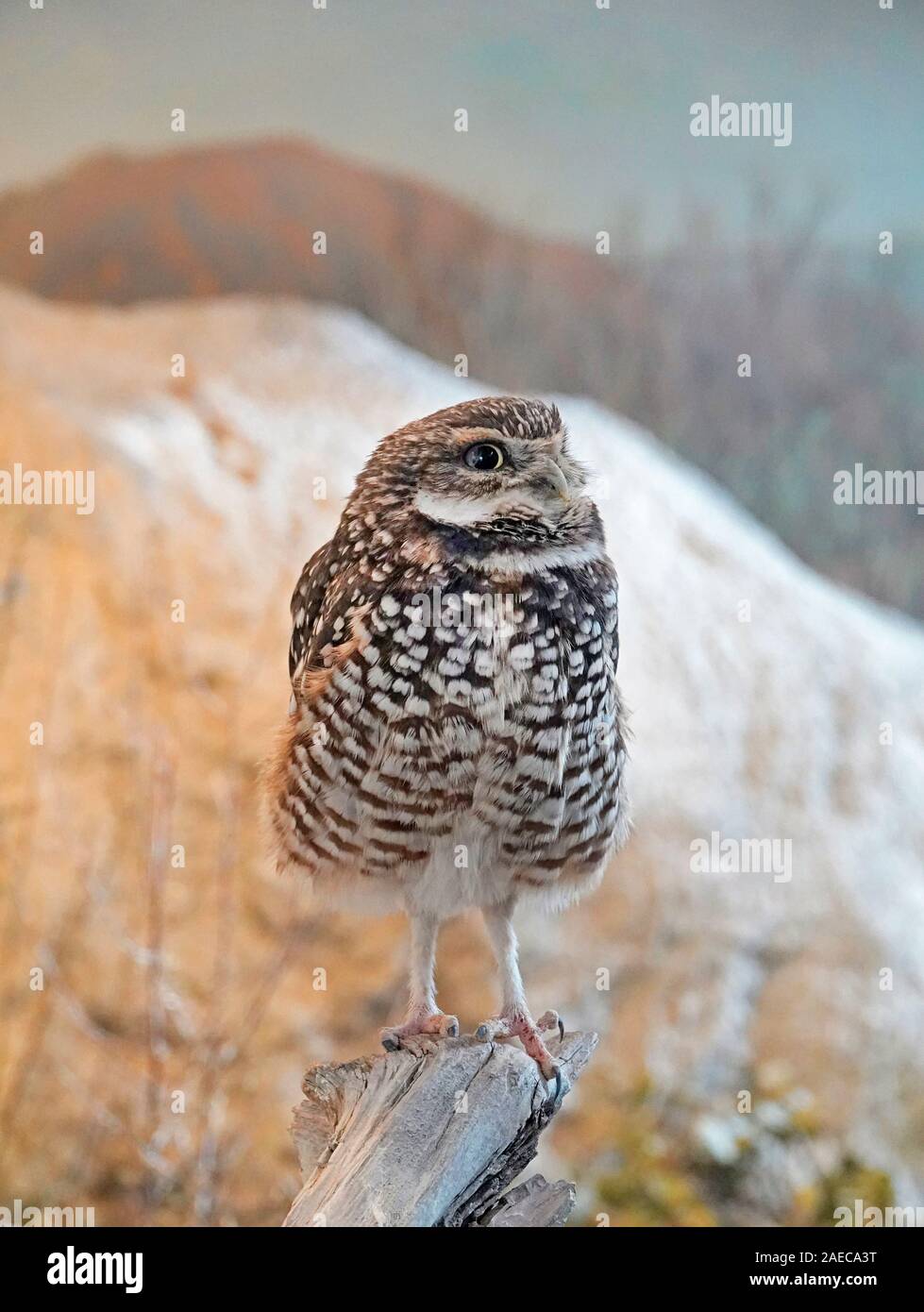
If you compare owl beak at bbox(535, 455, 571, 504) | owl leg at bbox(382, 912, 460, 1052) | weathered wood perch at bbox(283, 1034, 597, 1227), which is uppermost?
owl beak at bbox(535, 455, 571, 504)

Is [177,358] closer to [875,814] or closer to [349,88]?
[349,88]

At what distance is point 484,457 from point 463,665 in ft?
1.07

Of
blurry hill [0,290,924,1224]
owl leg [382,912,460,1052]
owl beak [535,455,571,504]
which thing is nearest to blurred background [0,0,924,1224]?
blurry hill [0,290,924,1224]

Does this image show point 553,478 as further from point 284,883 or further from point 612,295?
point 612,295

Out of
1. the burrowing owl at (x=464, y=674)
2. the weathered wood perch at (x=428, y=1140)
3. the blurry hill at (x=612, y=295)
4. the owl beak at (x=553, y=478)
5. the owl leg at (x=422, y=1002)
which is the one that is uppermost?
the blurry hill at (x=612, y=295)

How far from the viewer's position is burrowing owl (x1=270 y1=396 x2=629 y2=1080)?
2.08 meters

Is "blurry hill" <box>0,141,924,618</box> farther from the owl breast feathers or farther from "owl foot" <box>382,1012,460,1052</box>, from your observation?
"owl foot" <box>382,1012,460,1052</box>

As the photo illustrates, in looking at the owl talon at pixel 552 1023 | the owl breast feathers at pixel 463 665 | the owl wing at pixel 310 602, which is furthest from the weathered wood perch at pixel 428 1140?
the owl wing at pixel 310 602

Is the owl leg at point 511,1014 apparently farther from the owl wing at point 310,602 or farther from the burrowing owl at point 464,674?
the owl wing at point 310,602

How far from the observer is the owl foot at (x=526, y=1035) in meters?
2.19

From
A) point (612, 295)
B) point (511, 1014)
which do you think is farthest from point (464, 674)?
point (612, 295)

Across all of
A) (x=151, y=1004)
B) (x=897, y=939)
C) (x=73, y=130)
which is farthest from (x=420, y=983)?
(x=73, y=130)

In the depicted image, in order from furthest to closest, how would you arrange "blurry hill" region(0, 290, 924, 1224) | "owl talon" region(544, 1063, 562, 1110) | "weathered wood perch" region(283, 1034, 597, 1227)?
"blurry hill" region(0, 290, 924, 1224), "owl talon" region(544, 1063, 562, 1110), "weathered wood perch" region(283, 1034, 597, 1227)
